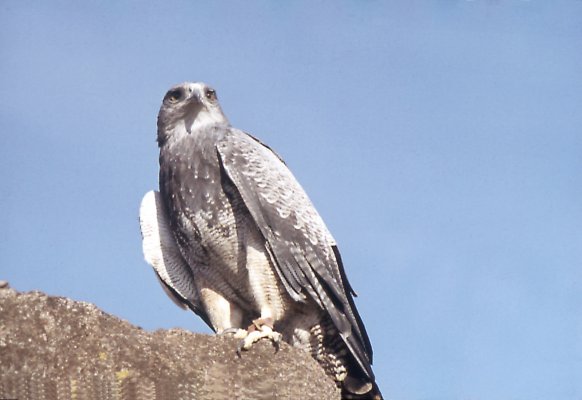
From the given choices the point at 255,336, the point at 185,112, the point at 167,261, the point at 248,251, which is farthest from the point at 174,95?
the point at 255,336

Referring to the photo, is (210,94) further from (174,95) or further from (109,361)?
(109,361)

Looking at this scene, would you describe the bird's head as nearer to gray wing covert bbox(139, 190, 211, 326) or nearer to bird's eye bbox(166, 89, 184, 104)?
bird's eye bbox(166, 89, 184, 104)

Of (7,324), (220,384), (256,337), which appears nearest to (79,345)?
(7,324)

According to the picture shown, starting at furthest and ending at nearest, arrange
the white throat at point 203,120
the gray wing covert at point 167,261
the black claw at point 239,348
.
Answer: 1. the white throat at point 203,120
2. the gray wing covert at point 167,261
3. the black claw at point 239,348

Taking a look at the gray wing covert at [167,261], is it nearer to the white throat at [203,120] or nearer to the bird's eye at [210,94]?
the white throat at [203,120]

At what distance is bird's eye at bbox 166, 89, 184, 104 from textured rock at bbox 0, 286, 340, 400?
3.61 m

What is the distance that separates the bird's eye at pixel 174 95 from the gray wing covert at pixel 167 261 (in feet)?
4.09

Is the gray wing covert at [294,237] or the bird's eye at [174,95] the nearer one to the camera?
the gray wing covert at [294,237]

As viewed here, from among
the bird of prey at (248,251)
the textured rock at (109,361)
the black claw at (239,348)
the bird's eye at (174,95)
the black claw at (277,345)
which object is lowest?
the textured rock at (109,361)

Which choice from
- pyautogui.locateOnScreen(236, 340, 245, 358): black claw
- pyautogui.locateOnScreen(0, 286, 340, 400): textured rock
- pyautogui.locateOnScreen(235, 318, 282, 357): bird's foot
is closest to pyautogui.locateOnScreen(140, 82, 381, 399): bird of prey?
pyautogui.locateOnScreen(235, 318, 282, 357): bird's foot

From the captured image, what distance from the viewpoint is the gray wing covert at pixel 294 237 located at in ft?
32.3

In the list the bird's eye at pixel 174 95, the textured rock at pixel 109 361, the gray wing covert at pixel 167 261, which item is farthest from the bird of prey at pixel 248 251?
the textured rock at pixel 109 361

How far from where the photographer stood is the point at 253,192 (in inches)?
398

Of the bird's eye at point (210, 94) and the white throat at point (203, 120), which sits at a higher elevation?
the bird's eye at point (210, 94)
